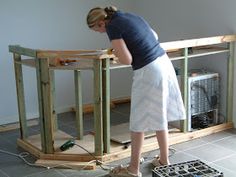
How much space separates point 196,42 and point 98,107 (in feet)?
3.59

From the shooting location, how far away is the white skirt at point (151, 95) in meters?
2.52

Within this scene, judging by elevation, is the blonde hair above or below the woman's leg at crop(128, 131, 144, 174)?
above

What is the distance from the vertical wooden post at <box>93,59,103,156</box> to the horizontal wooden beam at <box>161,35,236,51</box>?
0.59 meters

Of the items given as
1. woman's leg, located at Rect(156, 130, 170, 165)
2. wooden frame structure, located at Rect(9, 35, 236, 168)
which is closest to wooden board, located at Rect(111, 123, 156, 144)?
wooden frame structure, located at Rect(9, 35, 236, 168)

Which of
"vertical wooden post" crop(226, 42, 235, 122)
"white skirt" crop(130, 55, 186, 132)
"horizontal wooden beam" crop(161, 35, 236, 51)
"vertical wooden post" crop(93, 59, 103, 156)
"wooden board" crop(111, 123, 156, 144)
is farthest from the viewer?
"vertical wooden post" crop(226, 42, 235, 122)

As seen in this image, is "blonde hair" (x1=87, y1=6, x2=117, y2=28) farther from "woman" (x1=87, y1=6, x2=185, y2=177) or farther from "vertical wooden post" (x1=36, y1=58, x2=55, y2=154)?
"vertical wooden post" (x1=36, y1=58, x2=55, y2=154)

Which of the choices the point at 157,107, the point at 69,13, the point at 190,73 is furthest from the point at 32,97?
the point at 157,107

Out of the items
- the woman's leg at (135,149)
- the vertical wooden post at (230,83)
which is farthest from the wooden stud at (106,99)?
the vertical wooden post at (230,83)

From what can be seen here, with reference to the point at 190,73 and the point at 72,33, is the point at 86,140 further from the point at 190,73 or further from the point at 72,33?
→ the point at 72,33

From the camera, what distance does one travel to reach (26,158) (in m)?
3.14

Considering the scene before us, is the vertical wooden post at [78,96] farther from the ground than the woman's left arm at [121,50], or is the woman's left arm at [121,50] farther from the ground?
the woman's left arm at [121,50]

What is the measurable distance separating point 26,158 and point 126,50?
1365 millimetres

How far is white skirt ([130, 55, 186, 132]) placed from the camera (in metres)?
2.52

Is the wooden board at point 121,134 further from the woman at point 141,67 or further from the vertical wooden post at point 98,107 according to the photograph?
the woman at point 141,67
